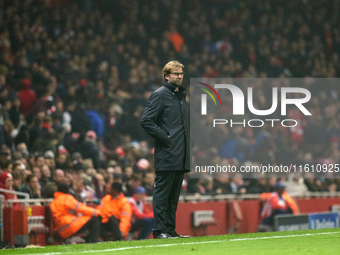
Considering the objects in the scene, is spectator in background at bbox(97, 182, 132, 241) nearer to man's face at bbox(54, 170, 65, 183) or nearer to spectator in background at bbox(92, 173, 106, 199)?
spectator in background at bbox(92, 173, 106, 199)

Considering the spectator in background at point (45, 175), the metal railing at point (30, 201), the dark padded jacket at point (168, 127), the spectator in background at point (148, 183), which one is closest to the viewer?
the dark padded jacket at point (168, 127)

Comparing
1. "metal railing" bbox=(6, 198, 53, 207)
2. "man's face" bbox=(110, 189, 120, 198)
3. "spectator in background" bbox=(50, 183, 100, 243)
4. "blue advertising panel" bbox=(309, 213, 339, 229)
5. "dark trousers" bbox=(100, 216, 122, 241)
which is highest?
"man's face" bbox=(110, 189, 120, 198)

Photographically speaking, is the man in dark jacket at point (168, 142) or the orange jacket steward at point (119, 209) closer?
the man in dark jacket at point (168, 142)

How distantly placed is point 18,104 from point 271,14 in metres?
11.5

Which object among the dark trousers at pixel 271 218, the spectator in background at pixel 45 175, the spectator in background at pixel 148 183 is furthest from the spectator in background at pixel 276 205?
the spectator in background at pixel 45 175

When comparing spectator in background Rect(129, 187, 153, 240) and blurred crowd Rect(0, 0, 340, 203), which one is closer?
spectator in background Rect(129, 187, 153, 240)

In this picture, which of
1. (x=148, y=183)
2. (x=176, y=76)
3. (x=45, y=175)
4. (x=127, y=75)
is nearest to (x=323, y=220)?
(x=148, y=183)

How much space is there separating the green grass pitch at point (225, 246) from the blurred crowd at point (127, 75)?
4.30 meters

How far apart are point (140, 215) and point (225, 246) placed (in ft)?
18.5

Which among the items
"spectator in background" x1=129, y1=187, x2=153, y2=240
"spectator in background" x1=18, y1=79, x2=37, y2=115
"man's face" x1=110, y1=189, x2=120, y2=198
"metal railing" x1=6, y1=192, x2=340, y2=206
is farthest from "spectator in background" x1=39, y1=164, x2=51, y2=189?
"spectator in background" x1=18, y1=79, x2=37, y2=115

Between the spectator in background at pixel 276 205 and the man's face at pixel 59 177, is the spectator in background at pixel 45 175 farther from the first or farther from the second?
the spectator in background at pixel 276 205

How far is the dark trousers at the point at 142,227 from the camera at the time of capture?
35.3ft

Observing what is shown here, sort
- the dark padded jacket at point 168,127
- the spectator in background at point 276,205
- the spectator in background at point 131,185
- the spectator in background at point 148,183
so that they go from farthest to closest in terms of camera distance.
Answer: the spectator in background at point 276,205 < the spectator in background at point 148,183 < the spectator in background at point 131,185 < the dark padded jacket at point 168,127

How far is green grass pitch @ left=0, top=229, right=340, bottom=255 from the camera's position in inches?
193
